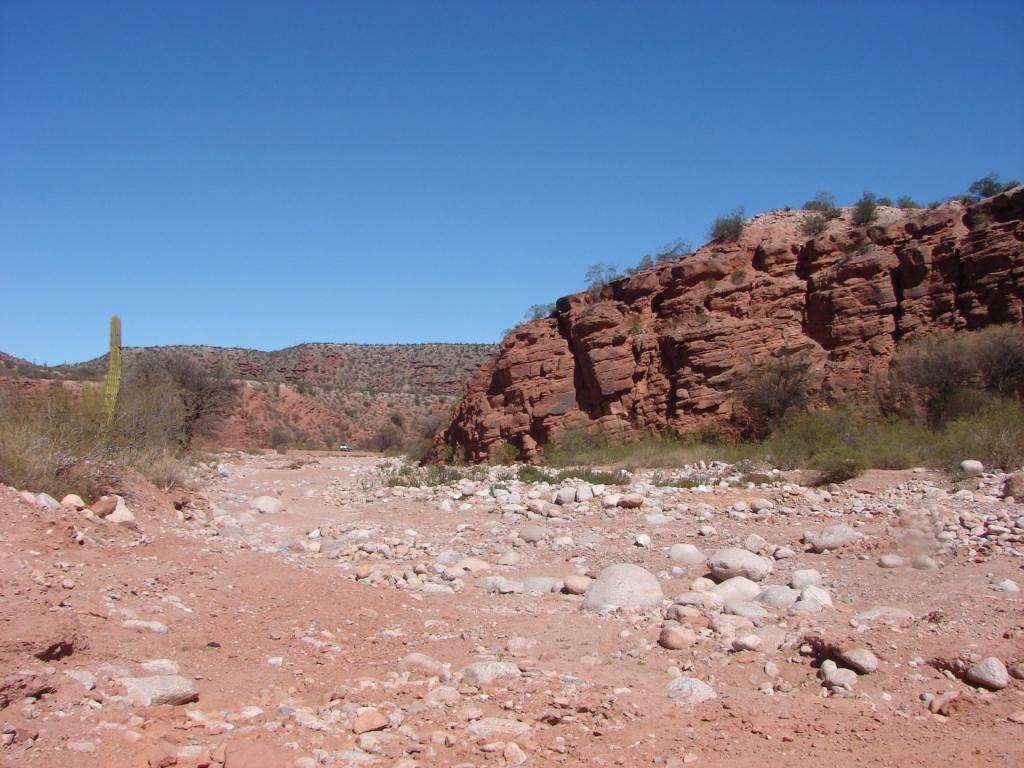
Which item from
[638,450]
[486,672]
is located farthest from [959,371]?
[486,672]

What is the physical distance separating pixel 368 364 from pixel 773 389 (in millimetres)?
67278

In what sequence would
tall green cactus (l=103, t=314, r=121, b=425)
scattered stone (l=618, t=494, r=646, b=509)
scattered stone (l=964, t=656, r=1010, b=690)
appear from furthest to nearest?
tall green cactus (l=103, t=314, r=121, b=425), scattered stone (l=618, t=494, r=646, b=509), scattered stone (l=964, t=656, r=1010, b=690)

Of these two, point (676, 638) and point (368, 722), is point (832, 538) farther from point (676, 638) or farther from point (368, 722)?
point (368, 722)

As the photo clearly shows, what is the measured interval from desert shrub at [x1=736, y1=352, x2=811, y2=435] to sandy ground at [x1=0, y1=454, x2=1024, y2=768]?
998 centimetres

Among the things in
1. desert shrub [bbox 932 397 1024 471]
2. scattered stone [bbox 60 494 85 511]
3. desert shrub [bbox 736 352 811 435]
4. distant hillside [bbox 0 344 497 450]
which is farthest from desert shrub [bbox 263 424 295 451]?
desert shrub [bbox 932 397 1024 471]

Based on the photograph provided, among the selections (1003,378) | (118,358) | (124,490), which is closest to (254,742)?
(124,490)

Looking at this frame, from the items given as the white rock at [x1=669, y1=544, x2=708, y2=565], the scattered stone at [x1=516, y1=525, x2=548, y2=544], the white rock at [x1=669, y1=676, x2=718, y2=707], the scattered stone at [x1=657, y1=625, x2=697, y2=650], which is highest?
the scattered stone at [x1=516, y1=525, x2=548, y2=544]

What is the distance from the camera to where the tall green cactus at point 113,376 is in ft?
39.6

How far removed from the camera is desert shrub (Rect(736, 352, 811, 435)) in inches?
734

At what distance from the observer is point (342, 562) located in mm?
8375

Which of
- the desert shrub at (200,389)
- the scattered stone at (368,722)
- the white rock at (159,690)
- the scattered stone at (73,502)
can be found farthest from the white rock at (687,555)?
the desert shrub at (200,389)

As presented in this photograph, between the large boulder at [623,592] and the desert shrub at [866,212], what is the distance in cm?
1882

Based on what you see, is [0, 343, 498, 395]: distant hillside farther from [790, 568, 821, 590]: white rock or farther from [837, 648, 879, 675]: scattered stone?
[837, 648, 879, 675]: scattered stone

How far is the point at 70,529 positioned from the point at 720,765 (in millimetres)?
5478
